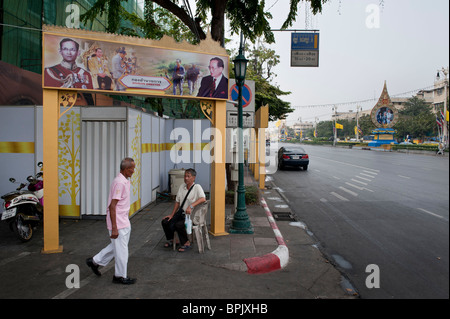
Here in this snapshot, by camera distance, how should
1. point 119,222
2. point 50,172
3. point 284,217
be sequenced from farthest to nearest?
1. point 284,217
2. point 50,172
3. point 119,222

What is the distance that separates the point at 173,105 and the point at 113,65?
1019 inches

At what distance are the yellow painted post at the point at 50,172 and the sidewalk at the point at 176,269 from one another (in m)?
0.30

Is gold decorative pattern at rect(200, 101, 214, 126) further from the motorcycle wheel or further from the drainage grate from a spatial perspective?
the motorcycle wheel

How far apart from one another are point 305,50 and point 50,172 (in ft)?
27.1

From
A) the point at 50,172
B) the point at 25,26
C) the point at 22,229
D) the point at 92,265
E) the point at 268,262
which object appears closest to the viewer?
the point at 92,265

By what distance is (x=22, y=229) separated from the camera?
645 centimetres

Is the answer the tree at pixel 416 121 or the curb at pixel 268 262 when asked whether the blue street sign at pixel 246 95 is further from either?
the tree at pixel 416 121

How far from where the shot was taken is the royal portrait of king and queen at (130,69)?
5801 mm

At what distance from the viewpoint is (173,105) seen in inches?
1240

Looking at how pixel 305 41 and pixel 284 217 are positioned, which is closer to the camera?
pixel 284 217

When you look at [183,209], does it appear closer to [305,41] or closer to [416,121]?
[305,41]

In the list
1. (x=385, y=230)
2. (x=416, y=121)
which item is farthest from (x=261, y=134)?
(x=416, y=121)

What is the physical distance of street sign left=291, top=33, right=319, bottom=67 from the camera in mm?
10289
